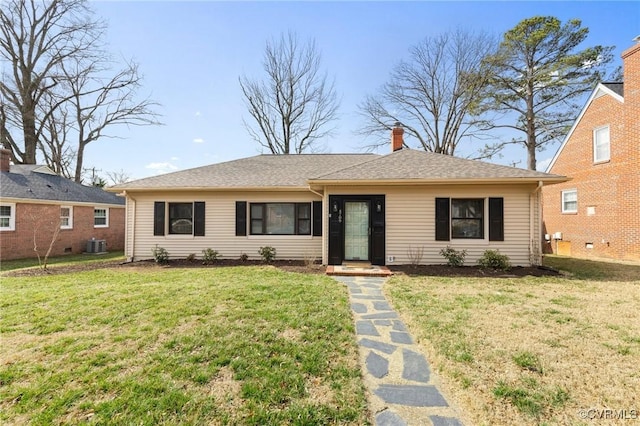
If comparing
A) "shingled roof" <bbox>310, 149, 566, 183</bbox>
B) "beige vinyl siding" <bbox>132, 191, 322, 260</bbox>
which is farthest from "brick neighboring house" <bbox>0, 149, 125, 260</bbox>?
"shingled roof" <bbox>310, 149, 566, 183</bbox>

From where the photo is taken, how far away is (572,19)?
45.9ft

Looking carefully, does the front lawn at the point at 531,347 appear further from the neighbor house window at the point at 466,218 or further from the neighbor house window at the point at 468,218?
the neighbor house window at the point at 466,218

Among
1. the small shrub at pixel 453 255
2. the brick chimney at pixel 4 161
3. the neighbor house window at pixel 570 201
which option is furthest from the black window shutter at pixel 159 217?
the neighbor house window at pixel 570 201

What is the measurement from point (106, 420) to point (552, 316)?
17.7ft

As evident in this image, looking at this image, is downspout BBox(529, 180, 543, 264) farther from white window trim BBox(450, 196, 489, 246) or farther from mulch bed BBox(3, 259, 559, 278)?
white window trim BBox(450, 196, 489, 246)

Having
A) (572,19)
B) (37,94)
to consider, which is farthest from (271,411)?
(37,94)

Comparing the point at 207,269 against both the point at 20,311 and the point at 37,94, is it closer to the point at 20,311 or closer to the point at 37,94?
the point at 20,311

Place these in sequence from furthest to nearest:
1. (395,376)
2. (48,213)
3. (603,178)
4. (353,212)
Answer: (48,213) → (603,178) → (353,212) → (395,376)

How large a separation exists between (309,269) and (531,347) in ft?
17.2

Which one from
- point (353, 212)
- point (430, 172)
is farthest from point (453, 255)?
point (353, 212)

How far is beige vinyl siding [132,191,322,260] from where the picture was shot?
9.11 m

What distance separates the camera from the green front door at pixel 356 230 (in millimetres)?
8211

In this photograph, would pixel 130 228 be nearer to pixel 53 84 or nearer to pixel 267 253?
pixel 267 253

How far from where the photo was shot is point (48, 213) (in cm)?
1168
